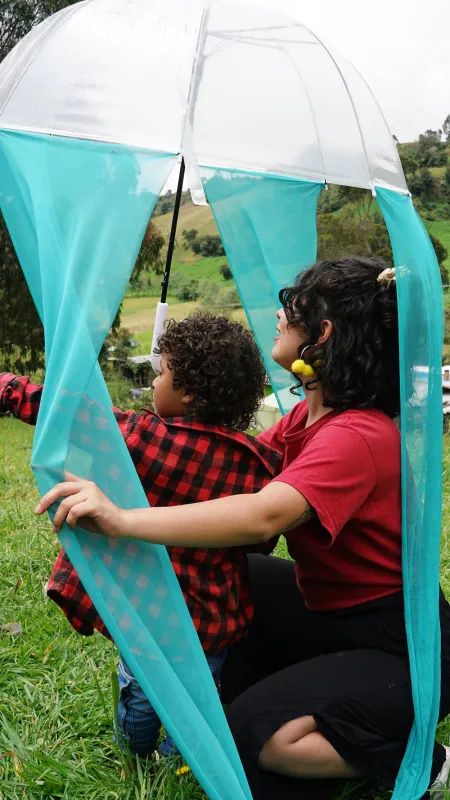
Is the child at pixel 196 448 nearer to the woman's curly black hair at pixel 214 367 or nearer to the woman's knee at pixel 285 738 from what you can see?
the woman's curly black hair at pixel 214 367

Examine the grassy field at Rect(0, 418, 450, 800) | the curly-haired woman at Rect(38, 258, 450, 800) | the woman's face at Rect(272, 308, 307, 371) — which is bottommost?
the grassy field at Rect(0, 418, 450, 800)

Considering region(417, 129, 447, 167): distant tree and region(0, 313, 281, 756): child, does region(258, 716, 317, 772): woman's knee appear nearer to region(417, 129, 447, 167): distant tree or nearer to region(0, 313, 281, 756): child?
region(0, 313, 281, 756): child

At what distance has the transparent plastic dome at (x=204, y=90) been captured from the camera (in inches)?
70.3

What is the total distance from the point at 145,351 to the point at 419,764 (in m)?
10.6

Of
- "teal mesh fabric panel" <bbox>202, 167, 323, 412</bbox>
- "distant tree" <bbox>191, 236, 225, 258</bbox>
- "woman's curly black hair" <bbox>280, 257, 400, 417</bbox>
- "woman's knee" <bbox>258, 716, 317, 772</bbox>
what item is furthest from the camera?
"distant tree" <bbox>191, 236, 225, 258</bbox>

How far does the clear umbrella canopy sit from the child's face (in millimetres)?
334

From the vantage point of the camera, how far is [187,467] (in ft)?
6.07

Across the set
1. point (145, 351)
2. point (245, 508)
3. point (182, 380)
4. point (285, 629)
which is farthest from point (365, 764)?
point (145, 351)

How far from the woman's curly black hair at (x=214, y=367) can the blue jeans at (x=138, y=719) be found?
64 centimetres

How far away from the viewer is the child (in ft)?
6.07

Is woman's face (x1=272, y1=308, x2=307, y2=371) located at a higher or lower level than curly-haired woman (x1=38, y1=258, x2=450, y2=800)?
higher

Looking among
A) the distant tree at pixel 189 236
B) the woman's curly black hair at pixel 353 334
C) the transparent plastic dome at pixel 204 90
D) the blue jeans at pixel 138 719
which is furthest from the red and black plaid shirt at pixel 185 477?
the distant tree at pixel 189 236

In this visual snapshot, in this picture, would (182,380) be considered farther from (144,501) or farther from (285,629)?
(285,629)

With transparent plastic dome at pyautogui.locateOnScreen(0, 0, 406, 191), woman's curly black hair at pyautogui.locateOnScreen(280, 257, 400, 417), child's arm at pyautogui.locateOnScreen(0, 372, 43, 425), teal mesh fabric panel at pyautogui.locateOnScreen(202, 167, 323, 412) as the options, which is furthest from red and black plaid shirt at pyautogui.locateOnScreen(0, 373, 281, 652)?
teal mesh fabric panel at pyautogui.locateOnScreen(202, 167, 323, 412)
